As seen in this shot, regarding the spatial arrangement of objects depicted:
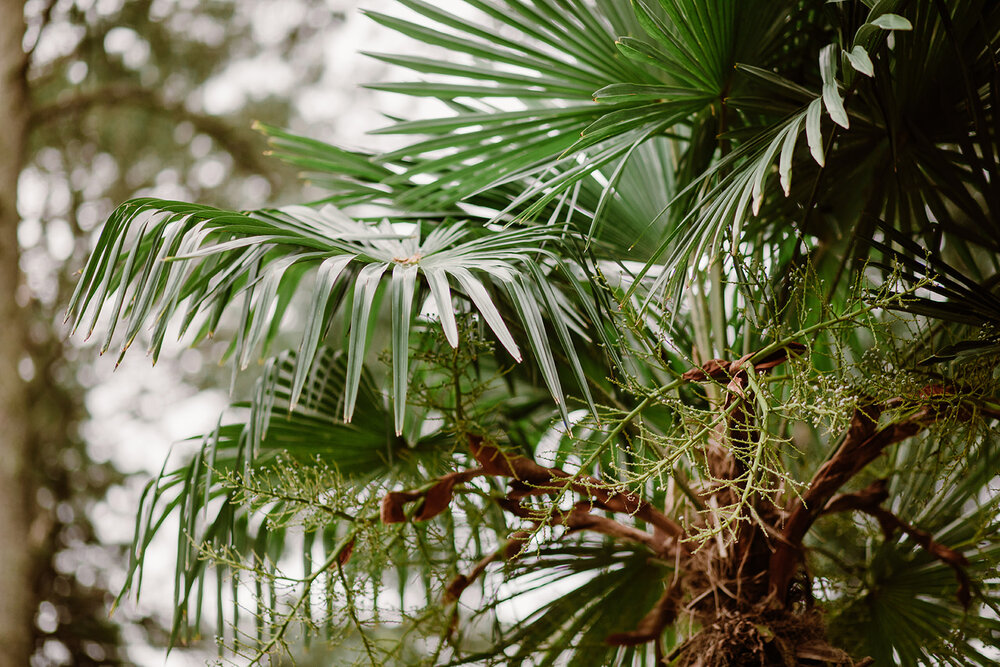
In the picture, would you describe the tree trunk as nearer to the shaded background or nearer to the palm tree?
the shaded background

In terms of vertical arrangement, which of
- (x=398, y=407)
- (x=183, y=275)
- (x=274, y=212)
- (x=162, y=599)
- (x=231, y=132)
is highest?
(x=231, y=132)

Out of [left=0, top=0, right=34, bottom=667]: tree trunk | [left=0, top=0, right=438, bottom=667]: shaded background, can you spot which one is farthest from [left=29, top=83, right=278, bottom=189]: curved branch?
[left=0, top=0, right=34, bottom=667]: tree trunk

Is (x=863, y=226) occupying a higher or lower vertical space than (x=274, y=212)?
higher

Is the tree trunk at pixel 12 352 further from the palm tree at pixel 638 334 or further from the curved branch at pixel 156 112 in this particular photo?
the palm tree at pixel 638 334

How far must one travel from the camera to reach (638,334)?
3.58 ft

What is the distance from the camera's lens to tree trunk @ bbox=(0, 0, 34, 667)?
3.20 m

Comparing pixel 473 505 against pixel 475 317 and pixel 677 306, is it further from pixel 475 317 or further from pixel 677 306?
pixel 677 306

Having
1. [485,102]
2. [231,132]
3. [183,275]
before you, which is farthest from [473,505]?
[231,132]

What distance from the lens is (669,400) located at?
1.05 metres

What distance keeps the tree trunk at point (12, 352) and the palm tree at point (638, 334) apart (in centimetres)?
211

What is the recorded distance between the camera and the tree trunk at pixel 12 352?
126 inches

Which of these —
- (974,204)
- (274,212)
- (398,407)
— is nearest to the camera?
(398,407)

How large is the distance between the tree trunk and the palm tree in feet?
6.91

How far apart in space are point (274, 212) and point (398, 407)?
51 cm
